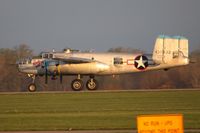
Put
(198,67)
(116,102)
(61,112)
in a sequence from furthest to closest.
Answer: (198,67) < (116,102) < (61,112)

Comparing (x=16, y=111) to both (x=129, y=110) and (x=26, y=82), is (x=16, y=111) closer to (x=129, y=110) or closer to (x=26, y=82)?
(x=129, y=110)

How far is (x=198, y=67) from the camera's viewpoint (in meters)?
66.6

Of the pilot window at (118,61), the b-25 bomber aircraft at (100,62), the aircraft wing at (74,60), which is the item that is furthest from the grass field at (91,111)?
the pilot window at (118,61)

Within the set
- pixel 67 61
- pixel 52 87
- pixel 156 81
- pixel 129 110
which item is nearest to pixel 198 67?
pixel 156 81

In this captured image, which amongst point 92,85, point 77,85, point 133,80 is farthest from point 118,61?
point 133,80

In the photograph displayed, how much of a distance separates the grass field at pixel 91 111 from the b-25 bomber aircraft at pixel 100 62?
10.9 m

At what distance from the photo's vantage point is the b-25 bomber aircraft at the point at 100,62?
49062mm

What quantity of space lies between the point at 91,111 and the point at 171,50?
Answer: 2303 cm

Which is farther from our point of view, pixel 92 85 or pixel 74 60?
pixel 92 85

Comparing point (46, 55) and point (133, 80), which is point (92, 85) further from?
point (133, 80)

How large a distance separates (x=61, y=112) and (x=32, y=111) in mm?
1804

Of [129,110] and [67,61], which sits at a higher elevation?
[67,61]

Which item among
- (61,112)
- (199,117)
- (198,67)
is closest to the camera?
(199,117)

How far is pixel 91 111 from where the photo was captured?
29.0 metres
